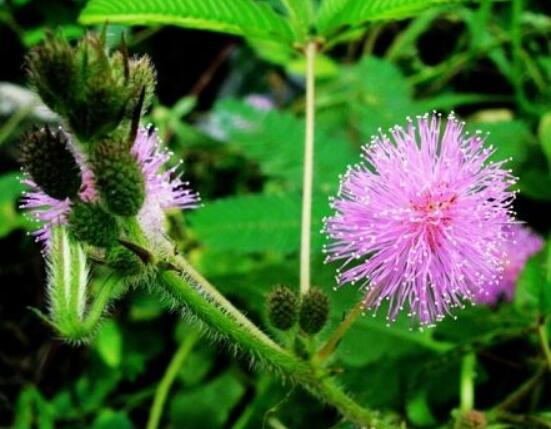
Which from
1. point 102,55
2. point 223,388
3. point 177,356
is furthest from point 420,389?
point 102,55

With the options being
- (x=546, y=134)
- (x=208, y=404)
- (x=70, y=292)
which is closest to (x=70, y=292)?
(x=70, y=292)

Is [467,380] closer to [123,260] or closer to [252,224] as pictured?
[252,224]

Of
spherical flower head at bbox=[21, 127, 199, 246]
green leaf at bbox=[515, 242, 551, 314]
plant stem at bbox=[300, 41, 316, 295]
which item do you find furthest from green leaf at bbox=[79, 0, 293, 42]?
green leaf at bbox=[515, 242, 551, 314]

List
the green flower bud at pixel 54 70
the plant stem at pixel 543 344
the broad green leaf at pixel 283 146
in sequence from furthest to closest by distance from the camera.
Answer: the broad green leaf at pixel 283 146 < the plant stem at pixel 543 344 < the green flower bud at pixel 54 70

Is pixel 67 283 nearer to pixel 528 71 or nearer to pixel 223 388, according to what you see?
pixel 223 388

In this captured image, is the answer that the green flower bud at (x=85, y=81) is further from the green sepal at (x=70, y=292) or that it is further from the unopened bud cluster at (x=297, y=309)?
the unopened bud cluster at (x=297, y=309)

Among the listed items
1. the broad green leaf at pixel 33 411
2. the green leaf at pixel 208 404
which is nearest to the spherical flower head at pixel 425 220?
the green leaf at pixel 208 404
